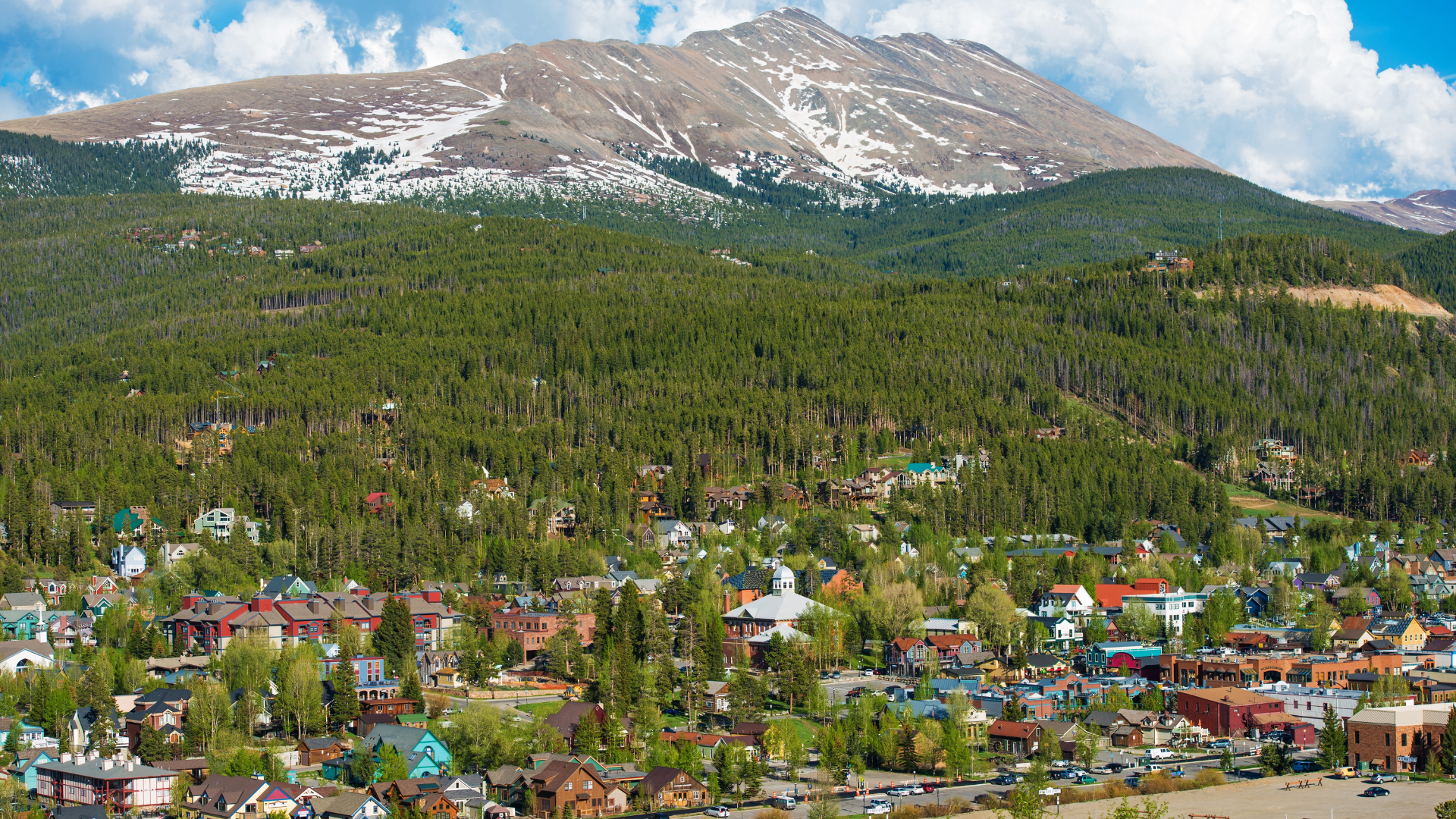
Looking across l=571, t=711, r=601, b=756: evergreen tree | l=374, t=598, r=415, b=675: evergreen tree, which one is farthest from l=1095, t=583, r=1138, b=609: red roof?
l=571, t=711, r=601, b=756: evergreen tree

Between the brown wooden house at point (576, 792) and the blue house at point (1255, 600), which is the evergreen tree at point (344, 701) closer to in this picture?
the brown wooden house at point (576, 792)

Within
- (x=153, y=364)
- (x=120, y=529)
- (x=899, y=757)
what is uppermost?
(x=153, y=364)

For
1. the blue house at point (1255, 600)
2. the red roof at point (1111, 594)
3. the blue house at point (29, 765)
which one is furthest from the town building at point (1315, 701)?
the blue house at point (29, 765)

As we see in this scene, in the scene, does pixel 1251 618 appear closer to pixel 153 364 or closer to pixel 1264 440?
pixel 1264 440

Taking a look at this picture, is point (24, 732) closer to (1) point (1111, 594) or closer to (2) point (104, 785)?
(2) point (104, 785)

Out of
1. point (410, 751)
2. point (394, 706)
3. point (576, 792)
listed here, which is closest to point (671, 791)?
point (576, 792)

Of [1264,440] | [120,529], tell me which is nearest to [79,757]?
[120,529]

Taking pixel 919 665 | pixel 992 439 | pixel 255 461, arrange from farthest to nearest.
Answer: pixel 992 439, pixel 255 461, pixel 919 665
